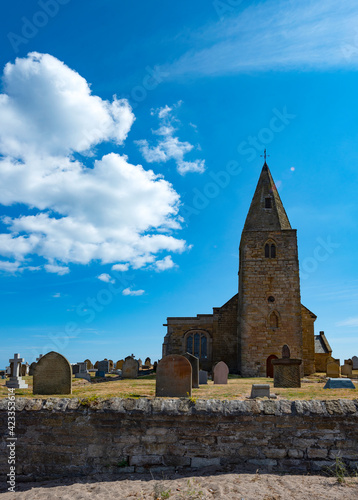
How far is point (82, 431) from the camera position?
5.70 meters

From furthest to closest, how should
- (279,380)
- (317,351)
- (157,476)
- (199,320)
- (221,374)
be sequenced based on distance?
(317,351) → (199,320) → (221,374) → (279,380) → (157,476)

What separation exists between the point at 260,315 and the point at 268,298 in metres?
1.26

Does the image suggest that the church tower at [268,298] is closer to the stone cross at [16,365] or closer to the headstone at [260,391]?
the stone cross at [16,365]

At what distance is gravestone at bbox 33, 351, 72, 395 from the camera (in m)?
8.72

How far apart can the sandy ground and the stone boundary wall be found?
259 mm

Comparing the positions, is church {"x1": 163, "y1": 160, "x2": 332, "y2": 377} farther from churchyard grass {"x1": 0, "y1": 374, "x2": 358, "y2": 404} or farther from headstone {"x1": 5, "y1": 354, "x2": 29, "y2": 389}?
headstone {"x1": 5, "y1": 354, "x2": 29, "y2": 389}

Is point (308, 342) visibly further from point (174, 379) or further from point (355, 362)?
point (174, 379)

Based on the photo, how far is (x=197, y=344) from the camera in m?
26.9

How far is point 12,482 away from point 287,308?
20335mm

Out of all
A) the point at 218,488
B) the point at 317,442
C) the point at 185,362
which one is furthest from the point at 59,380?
the point at 317,442

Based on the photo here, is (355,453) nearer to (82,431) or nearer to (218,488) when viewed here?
(218,488)

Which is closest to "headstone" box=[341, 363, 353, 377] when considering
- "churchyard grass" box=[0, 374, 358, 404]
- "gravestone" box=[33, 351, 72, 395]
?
"churchyard grass" box=[0, 374, 358, 404]

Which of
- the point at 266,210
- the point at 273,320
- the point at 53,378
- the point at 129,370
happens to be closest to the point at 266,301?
the point at 273,320

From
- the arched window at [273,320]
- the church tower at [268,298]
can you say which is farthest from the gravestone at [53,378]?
the arched window at [273,320]
